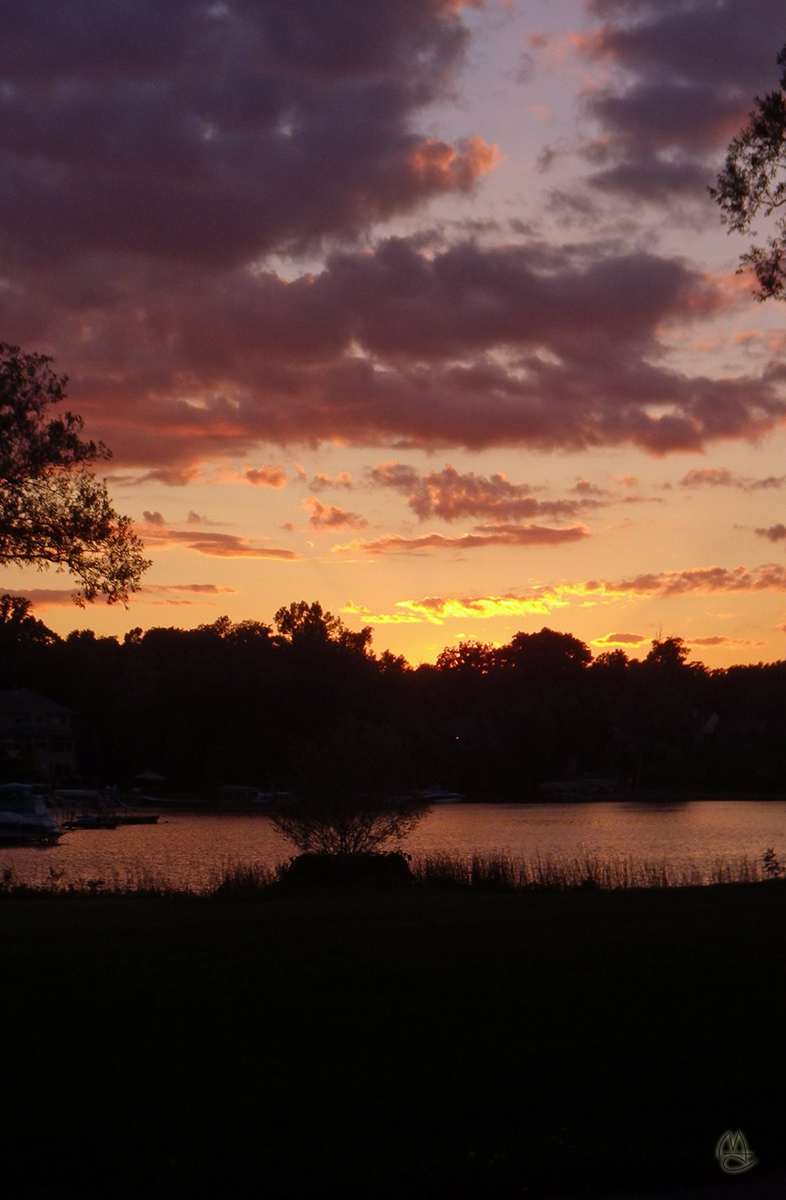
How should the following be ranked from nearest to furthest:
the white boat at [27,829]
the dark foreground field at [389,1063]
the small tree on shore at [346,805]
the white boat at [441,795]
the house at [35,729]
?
the dark foreground field at [389,1063]
the small tree on shore at [346,805]
the white boat at [27,829]
the house at [35,729]
the white boat at [441,795]

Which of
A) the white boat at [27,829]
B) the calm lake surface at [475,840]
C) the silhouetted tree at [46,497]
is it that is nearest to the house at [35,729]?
the calm lake surface at [475,840]

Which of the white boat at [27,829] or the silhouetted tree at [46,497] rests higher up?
the silhouetted tree at [46,497]

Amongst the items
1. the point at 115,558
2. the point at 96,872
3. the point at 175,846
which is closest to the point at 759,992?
the point at 115,558

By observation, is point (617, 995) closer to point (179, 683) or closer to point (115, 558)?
point (115, 558)

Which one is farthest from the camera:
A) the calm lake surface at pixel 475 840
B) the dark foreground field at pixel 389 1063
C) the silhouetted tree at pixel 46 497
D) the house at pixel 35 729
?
the house at pixel 35 729

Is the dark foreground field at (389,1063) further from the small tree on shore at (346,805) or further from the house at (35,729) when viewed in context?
the house at (35,729)

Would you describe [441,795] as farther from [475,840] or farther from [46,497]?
[46,497]

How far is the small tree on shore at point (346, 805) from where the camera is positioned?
4169 cm

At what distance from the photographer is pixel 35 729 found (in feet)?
413

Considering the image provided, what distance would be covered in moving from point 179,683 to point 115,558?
10569cm

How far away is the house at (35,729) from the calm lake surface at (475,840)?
19.7 meters

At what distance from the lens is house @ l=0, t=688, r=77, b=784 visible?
125438 mm

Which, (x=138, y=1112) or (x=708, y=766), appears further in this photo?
(x=708, y=766)

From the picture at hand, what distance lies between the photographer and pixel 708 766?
131125mm
